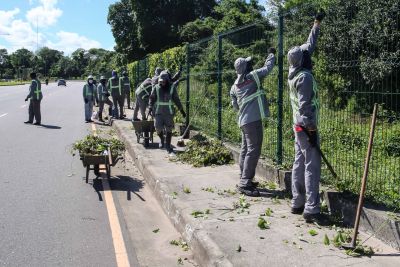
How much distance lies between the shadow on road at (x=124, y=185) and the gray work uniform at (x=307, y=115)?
314cm

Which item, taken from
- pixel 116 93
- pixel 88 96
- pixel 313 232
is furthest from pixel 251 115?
pixel 88 96

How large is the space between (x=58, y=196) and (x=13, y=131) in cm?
901

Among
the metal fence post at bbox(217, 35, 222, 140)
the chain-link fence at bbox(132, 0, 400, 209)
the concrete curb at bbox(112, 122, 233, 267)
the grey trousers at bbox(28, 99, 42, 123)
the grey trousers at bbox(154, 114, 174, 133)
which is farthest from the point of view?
the grey trousers at bbox(28, 99, 42, 123)

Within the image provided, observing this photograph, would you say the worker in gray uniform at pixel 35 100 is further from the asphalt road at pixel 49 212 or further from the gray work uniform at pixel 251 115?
the gray work uniform at pixel 251 115

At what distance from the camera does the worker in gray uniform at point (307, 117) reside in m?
5.35

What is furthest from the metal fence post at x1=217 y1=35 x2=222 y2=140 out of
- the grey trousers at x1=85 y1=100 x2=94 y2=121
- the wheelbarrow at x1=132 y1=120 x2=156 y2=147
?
the grey trousers at x1=85 y1=100 x2=94 y2=121

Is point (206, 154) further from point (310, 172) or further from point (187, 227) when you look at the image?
point (310, 172)

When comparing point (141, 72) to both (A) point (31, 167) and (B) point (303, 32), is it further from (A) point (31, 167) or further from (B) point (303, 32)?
(B) point (303, 32)

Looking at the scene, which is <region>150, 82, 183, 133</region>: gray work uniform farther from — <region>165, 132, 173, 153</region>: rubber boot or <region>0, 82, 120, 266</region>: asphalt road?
<region>0, 82, 120, 266</region>: asphalt road

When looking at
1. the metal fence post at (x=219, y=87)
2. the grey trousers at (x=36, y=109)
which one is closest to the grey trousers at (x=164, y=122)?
the metal fence post at (x=219, y=87)

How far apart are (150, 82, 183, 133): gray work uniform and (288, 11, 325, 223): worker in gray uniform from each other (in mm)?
5365

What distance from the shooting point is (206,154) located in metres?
9.41

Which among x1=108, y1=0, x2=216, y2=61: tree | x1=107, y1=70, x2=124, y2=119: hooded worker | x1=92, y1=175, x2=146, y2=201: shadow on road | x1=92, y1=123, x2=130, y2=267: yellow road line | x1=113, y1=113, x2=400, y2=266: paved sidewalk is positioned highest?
x1=108, y1=0, x2=216, y2=61: tree

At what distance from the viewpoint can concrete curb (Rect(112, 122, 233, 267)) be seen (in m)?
4.66
